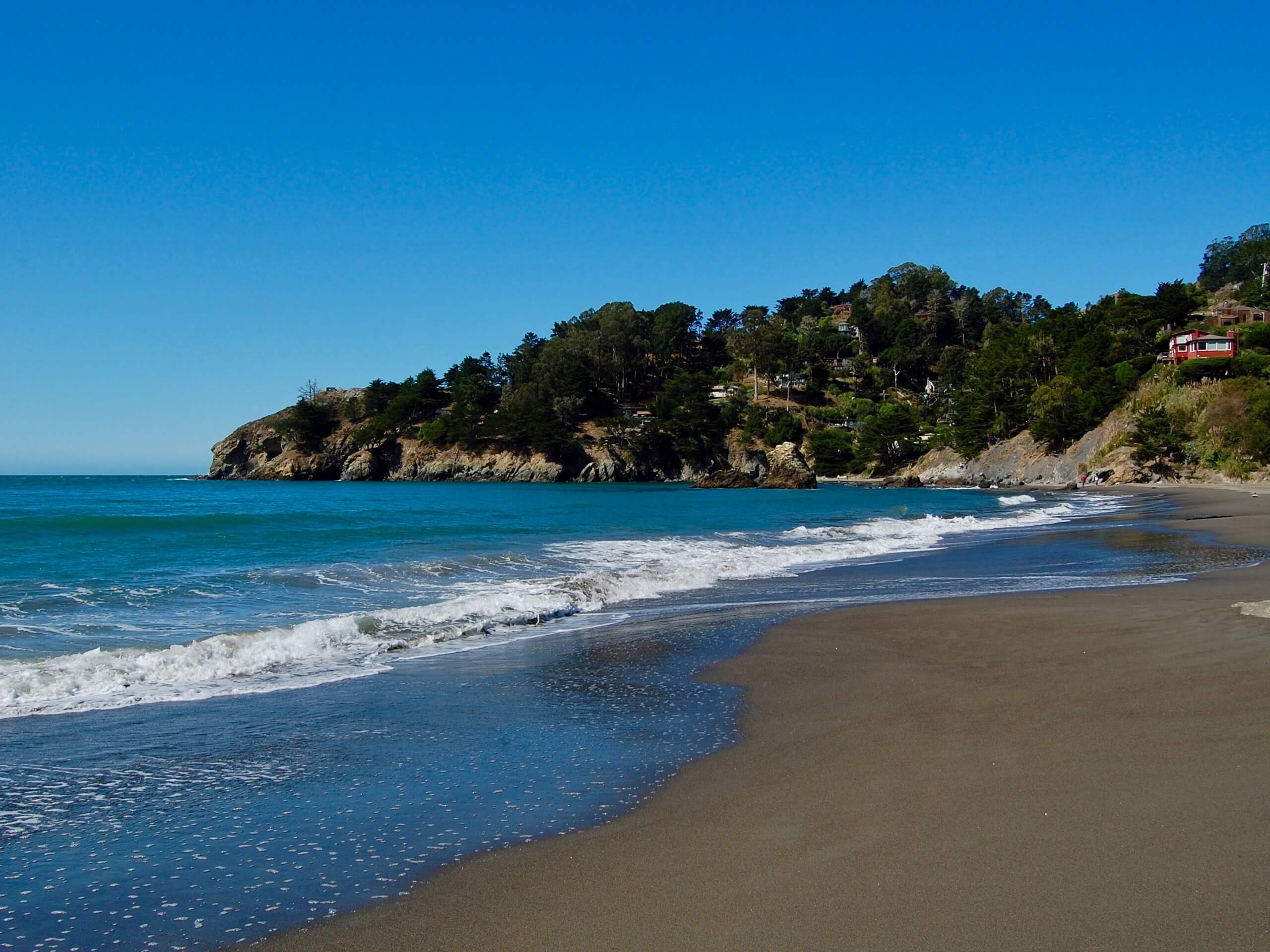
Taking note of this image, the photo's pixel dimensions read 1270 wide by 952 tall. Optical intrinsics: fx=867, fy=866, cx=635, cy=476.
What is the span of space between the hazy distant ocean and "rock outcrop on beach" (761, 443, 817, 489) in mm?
53460

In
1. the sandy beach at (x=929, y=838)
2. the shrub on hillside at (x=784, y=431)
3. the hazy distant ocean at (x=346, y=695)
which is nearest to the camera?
the sandy beach at (x=929, y=838)

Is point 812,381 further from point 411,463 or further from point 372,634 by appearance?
point 372,634

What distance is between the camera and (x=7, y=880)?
4.25 m

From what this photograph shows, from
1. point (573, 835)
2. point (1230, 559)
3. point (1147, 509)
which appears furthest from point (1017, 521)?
point (573, 835)

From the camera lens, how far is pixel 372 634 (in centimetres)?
1122

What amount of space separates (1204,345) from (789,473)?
36.2 m

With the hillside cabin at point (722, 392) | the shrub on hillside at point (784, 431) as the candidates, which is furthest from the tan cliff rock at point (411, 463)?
the hillside cabin at point (722, 392)

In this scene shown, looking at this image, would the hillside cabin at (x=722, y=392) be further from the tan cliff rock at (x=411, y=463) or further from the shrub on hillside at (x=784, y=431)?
the tan cliff rock at (x=411, y=463)

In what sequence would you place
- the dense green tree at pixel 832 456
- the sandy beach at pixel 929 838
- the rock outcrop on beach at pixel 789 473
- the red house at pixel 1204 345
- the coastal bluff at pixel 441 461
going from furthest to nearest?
the coastal bluff at pixel 441 461
the dense green tree at pixel 832 456
the rock outcrop on beach at pixel 789 473
the red house at pixel 1204 345
the sandy beach at pixel 929 838

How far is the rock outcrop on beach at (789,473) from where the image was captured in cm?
7869

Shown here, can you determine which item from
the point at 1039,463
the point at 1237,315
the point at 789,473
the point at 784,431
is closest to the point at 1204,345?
the point at 1039,463

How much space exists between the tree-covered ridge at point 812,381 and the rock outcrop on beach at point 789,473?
989cm

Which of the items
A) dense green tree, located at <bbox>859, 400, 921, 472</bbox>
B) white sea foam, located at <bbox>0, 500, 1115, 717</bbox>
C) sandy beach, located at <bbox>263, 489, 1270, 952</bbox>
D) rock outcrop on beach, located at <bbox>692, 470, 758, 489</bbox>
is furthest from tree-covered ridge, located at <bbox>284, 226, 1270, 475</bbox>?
sandy beach, located at <bbox>263, 489, 1270, 952</bbox>

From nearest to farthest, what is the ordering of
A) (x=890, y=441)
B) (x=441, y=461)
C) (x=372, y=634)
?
(x=372, y=634), (x=890, y=441), (x=441, y=461)
